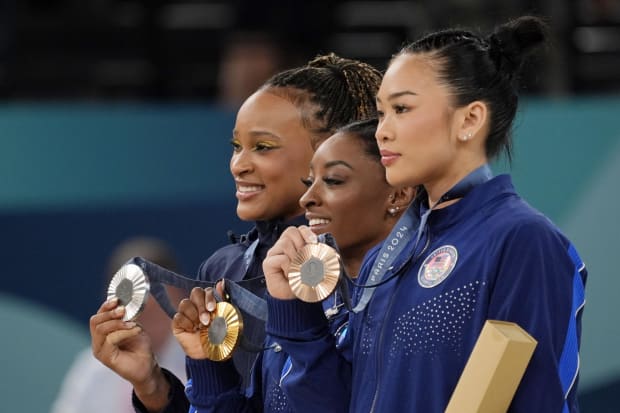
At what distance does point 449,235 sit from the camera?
2156mm

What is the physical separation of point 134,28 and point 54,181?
5.59 feet

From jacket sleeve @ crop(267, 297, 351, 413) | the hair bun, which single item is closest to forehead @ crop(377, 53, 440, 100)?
the hair bun

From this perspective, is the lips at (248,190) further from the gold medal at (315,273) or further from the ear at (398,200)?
the gold medal at (315,273)

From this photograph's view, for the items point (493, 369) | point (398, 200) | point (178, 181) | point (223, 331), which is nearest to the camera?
point (493, 369)

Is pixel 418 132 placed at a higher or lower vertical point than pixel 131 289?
higher

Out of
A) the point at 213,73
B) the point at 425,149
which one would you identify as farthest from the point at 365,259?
the point at 213,73

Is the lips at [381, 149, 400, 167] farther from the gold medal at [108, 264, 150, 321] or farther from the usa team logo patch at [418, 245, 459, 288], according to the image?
the gold medal at [108, 264, 150, 321]

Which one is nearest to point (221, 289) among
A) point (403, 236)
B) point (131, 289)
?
point (131, 289)

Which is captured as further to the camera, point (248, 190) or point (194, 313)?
point (248, 190)

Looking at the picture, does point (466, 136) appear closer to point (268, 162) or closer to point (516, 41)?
point (516, 41)

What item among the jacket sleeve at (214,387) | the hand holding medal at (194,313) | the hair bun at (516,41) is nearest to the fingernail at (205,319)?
the hand holding medal at (194,313)

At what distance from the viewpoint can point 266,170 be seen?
257 cm

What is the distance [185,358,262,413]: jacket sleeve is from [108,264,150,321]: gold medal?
15 centimetres

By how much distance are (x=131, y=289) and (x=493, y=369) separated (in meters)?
0.79
